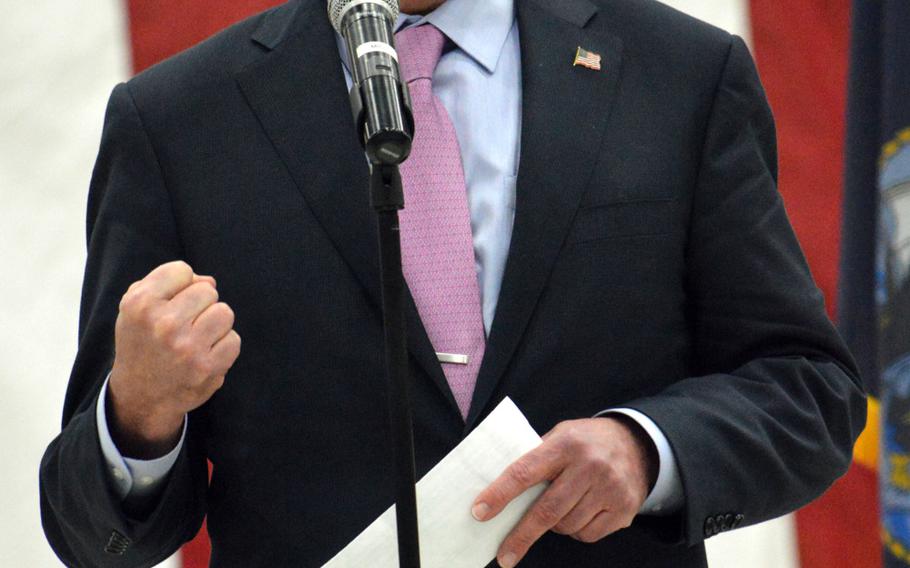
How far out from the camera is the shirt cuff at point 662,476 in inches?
52.0

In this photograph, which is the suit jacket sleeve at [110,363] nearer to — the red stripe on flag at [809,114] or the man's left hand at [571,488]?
the man's left hand at [571,488]

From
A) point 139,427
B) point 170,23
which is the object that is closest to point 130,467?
point 139,427

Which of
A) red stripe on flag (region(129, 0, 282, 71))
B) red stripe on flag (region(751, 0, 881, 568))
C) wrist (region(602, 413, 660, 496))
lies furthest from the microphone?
red stripe on flag (region(751, 0, 881, 568))

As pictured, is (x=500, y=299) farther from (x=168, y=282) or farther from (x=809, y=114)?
(x=809, y=114)

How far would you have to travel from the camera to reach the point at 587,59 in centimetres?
153

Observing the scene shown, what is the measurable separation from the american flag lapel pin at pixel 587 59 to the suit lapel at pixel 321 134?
10.5 inches

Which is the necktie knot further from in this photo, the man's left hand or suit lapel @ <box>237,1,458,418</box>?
the man's left hand

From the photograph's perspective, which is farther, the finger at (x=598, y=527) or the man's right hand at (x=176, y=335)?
the finger at (x=598, y=527)

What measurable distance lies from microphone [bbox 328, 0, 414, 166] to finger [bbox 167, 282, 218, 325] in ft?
0.81

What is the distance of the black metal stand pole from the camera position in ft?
3.17

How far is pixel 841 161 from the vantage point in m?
2.54

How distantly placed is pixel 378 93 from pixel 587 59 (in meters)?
0.64

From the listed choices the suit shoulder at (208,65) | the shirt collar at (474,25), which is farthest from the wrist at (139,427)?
the shirt collar at (474,25)

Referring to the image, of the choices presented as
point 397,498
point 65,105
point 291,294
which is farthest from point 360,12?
point 65,105
